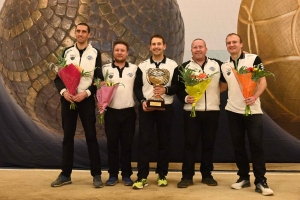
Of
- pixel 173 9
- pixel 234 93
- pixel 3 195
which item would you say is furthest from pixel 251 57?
pixel 3 195

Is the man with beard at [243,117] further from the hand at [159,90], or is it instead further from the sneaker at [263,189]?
the hand at [159,90]

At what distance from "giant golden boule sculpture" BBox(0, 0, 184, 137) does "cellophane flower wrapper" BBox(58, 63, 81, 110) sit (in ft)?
0.32

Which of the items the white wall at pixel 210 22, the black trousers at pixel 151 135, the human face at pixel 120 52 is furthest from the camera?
the white wall at pixel 210 22

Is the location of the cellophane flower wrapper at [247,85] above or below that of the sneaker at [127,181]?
A: above

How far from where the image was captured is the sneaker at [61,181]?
3459 millimetres

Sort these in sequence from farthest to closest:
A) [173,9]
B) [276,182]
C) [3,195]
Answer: [276,182]
[173,9]
[3,195]

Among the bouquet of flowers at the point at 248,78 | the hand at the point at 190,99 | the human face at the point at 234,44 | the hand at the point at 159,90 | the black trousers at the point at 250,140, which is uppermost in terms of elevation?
the human face at the point at 234,44

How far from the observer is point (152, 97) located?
11.0 ft

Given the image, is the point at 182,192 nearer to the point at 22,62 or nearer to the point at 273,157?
the point at 273,157

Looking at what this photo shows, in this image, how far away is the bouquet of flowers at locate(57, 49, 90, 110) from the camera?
325cm

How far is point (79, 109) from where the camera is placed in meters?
3.43

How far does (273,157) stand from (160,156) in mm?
1413

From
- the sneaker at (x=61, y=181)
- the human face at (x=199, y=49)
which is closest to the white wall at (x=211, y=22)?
the human face at (x=199, y=49)

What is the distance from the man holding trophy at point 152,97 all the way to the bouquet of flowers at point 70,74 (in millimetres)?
496
